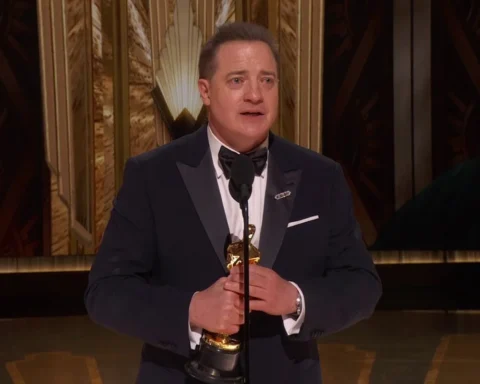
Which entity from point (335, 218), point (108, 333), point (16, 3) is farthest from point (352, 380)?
point (16, 3)

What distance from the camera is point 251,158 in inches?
54.3

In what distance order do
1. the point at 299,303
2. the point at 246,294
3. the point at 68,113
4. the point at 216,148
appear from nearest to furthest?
the point at 246,294
the point at 299,303
the point at 216,148
the point at 68,113

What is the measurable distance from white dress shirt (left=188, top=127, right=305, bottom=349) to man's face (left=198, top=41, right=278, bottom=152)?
2.6 inches

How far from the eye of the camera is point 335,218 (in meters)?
1.41

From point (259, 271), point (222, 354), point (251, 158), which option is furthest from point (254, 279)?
point (251, 158)

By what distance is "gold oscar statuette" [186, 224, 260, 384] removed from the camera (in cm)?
124

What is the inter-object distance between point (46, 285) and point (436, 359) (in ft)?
8.87

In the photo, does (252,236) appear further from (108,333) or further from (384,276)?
(384,276)

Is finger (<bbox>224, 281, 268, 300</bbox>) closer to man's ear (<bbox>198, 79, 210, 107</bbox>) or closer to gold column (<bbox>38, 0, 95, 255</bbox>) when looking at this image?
man's ear (<bbox>198, 79, 210, 107</bbox>)

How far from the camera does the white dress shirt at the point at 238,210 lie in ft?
4.32

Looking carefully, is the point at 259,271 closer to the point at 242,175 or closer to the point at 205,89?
the point at 242,175

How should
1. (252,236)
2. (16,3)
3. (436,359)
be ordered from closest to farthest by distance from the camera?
(252,236), (436,359), (16,3)

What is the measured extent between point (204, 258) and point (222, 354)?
0.56 ft

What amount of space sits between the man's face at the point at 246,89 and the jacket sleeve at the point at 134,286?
0.56 feet
